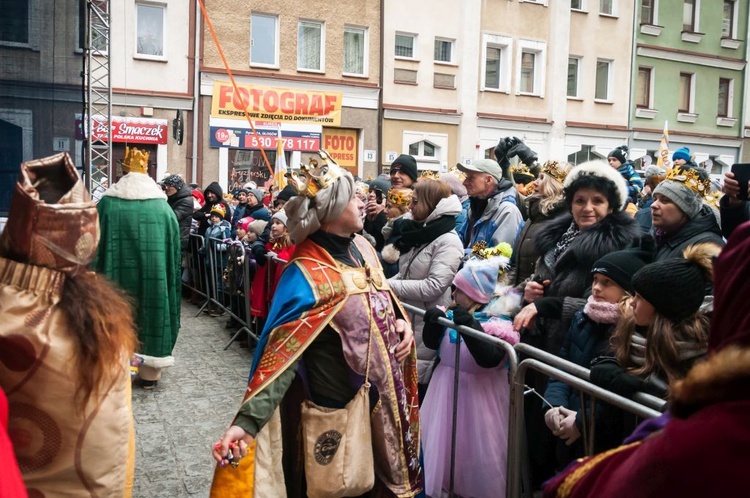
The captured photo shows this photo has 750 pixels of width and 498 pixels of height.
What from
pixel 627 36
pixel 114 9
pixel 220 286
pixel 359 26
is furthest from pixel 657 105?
pixel 220 286

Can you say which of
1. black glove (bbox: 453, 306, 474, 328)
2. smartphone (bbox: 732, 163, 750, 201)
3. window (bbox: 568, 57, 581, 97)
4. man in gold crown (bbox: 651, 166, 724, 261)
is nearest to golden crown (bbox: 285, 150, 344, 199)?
black glove (bbox: 453, 306, 474, 328)

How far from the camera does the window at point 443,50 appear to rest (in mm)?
24344

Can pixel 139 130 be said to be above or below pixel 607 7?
below

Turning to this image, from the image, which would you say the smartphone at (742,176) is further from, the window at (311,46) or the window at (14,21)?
the window at (311,46)

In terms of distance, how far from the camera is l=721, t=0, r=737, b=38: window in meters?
29.8

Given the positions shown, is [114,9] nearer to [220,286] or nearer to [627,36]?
[220,286]

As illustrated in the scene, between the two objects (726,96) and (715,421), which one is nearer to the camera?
(715,421)

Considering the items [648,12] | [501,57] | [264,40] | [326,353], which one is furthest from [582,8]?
[326,353]

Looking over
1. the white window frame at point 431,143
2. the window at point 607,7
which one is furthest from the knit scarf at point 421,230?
the window at point 607,7

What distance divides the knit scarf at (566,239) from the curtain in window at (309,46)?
19.1 metres

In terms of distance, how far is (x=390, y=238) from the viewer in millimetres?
5355

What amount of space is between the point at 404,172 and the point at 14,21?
346 centimetres

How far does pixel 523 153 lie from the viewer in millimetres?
7523

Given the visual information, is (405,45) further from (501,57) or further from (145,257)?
(145,257)
